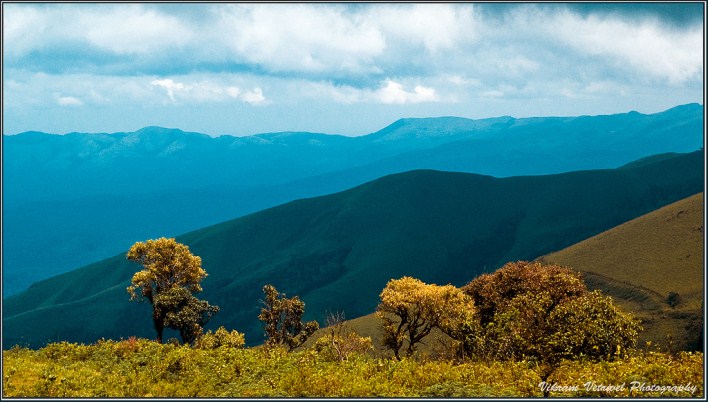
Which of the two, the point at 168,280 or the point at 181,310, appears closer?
the point at 181,310

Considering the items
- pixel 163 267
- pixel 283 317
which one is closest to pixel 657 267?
pixel 283 317

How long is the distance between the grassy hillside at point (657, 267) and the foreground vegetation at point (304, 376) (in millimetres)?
70211

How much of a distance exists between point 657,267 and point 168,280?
11440 cm

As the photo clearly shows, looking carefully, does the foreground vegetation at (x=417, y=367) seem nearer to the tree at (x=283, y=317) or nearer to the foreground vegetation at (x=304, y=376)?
the foreground vegetation at (x=304, y=376)

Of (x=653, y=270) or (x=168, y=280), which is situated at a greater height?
(x=168, y=280)

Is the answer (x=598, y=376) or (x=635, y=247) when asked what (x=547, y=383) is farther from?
(x=635, y=247)

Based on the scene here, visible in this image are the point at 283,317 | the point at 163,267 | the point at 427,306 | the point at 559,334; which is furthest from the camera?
the point at 283,317

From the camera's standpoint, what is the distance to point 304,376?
96.1 ft

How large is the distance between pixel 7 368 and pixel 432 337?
78076 millimetres

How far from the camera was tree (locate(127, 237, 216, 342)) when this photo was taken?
169 ft

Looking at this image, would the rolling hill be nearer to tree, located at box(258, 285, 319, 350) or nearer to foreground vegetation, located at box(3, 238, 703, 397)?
tree, located at box(258, 285, 319, 350)

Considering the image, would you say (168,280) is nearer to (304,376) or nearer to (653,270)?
(304,376)

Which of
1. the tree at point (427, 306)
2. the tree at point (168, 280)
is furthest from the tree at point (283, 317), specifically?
the tree at point (427, 306)

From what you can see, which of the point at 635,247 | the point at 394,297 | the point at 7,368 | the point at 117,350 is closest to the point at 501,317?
the point at 394,297
